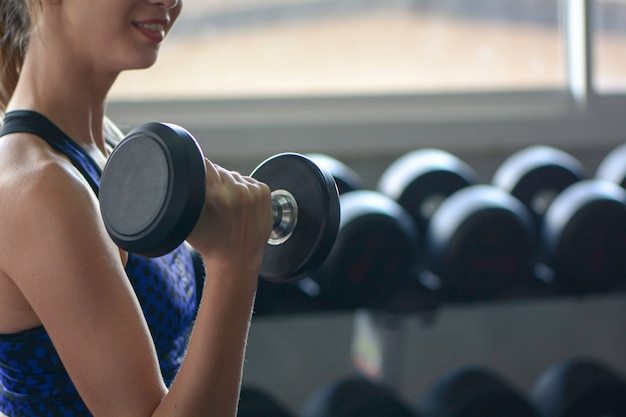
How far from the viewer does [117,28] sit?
0.81 metres

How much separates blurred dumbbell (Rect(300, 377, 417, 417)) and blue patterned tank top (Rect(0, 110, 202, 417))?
3.33 feet

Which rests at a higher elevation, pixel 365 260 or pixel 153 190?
pixel 153 190

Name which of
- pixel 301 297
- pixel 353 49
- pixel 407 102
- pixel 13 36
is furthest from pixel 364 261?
pixel 13 36

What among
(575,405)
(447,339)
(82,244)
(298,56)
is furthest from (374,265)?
(82,244)

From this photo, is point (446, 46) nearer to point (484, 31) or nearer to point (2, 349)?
point (484, 31)

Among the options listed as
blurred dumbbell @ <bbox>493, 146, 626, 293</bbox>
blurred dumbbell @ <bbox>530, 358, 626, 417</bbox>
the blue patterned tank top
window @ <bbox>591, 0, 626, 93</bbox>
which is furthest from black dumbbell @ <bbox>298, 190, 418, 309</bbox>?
window @ <bbox>591, 0, 626, 93</bbox>

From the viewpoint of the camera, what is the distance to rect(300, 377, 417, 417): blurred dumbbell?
6.02 feet

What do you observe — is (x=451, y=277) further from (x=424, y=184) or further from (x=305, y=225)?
(x=305, y=225)

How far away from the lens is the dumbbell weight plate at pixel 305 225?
2.60 feet

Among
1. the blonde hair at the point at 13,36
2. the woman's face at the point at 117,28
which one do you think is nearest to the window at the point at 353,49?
the blonde hair at the point at 13,36

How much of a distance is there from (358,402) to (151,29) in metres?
1.22

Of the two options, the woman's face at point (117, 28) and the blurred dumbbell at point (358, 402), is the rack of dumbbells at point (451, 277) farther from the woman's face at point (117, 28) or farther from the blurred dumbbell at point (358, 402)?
the woman's face at point (117, 28)

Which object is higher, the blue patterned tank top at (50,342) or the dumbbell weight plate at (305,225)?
the dumbbell weight plate at (305,225)

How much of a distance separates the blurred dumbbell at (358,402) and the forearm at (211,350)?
1.17 m
